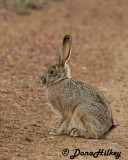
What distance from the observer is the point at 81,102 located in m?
6.33

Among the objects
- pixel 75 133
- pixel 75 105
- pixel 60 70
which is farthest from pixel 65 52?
pixel 75 133

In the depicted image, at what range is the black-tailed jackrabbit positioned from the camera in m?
6.31

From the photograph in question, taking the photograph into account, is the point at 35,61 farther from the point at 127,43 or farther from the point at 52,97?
the point at 52,97

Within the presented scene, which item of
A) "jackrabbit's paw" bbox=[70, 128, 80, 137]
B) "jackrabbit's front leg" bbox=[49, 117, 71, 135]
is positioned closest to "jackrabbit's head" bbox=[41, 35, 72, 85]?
"jackrabbit's front leg" bbox=[49, 117, 71, 135]

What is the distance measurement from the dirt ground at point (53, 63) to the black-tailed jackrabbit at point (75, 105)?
171mm

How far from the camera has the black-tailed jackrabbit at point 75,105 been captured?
631cm

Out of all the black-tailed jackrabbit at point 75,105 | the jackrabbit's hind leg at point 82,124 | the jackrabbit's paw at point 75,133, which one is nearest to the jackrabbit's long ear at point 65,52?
the black-tailed jackrabbit at point 75,105

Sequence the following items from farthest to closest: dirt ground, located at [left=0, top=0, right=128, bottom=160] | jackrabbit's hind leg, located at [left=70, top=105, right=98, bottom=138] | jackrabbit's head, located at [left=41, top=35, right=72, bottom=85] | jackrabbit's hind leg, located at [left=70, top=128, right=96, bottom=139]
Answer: jackrabbit's head, located at [left=41, top=35, right=72, bottom=85] < jackrabbit's hind leg, located at [left=70, top=128, right=96, bottom=139] < jackrabbit's hind leg, located at [left=70, top=105, right=98, bottom=138] < dirt ground, located at [left=0, top=0, right=128, bottom=160]

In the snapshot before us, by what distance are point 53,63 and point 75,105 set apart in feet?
17.9

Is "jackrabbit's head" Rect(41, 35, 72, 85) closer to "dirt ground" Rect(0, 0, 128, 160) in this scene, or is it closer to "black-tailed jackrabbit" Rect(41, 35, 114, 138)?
"black-tailed jackrabbit" Rect(41, 35, 114, 138)

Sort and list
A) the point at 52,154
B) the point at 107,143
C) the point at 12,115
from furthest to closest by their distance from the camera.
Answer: the point at 12,115, the point at 107,143, the point at 52,154

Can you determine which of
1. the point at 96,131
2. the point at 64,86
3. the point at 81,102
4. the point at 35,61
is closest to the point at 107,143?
the point at 96,131

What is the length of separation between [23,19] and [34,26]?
1.00 meters

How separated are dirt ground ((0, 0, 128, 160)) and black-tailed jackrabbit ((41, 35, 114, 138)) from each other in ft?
0.56
